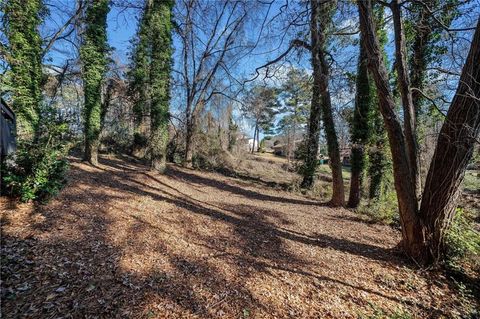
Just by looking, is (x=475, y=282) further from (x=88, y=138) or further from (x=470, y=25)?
(x=88, y=138)

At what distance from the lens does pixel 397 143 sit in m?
3.89

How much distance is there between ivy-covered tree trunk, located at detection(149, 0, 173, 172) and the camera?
9.01 metres

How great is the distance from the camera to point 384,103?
3.94 metres

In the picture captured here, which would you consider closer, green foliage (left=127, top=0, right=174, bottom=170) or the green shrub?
the green shrub

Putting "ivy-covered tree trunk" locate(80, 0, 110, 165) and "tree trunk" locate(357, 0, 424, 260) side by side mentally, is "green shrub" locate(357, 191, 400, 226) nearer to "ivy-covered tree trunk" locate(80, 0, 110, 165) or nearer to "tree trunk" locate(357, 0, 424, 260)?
"tree trunk" locate(357, 0, 424, 260)

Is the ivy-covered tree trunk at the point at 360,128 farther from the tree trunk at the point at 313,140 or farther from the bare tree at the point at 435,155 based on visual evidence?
the bare tree at the point at 435,155

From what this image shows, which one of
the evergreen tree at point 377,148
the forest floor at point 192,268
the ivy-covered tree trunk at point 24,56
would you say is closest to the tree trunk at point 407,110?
the forest floor at point 192,268

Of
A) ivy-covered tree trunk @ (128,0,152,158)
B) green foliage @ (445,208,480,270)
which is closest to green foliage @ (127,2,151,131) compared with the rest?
ivy-covered tree trunk @ (128,0,152,158)

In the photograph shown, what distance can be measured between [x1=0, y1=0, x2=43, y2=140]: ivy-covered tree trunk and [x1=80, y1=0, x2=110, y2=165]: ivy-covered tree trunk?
1.59 m

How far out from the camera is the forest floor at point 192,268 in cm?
234

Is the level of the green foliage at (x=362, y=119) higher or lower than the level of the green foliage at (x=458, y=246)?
higher

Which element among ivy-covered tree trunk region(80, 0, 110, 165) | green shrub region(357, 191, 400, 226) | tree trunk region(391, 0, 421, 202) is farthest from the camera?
ivy-covered tree trunk region(80, 0, 110, 165)

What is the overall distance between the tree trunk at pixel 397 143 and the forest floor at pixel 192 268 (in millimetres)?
517

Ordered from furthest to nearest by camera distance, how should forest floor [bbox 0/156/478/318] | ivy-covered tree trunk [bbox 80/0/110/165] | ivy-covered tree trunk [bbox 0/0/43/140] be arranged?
ivy-covered tree trunk [bbox 80/0/110/165] → ivy-covered tree trunk [bbox 0/0/43/140] → forest floor [bbox 0/156/478/318]
